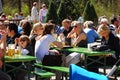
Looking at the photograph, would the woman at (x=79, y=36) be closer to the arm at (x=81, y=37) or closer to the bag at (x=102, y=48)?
the arm at (x=81, y=37)

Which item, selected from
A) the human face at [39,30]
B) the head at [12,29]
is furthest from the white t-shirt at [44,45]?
the head at [12,29]

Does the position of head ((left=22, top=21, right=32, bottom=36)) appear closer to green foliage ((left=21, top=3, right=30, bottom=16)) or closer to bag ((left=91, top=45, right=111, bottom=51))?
bag ((left=91, top=45, right=111, bottom=51))

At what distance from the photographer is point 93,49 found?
Answer: 29.5ft

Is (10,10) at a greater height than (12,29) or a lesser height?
greater

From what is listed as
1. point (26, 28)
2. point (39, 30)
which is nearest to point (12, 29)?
point (26, 28)

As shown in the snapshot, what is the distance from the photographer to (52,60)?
880 centimetres

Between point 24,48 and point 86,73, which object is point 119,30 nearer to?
point 24,48

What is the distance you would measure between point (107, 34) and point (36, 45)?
5.11 feet

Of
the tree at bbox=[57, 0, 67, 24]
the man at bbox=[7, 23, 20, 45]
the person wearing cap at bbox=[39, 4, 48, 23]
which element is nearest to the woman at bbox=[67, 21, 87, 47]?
the man at bbox=[7, 23, 20, 45]

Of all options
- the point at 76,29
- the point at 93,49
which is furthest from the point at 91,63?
the point at 76,29

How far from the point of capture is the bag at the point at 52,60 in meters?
8.77

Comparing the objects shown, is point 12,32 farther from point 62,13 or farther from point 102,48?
point 62,13

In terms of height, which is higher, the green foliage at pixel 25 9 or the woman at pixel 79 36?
the green foliage at pixel 25 9

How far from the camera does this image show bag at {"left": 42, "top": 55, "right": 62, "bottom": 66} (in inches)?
345
